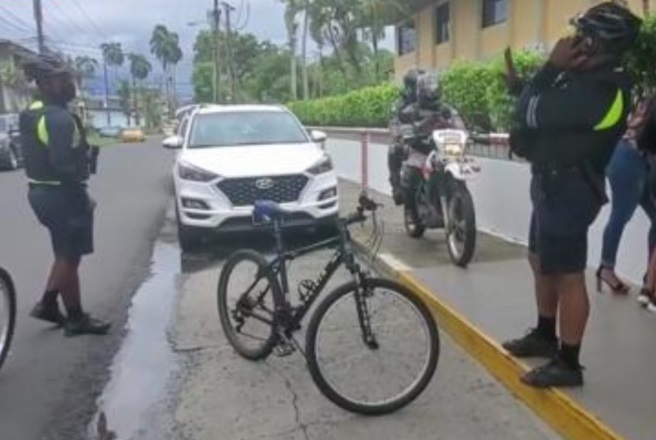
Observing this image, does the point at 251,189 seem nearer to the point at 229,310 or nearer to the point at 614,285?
the point at 229,310

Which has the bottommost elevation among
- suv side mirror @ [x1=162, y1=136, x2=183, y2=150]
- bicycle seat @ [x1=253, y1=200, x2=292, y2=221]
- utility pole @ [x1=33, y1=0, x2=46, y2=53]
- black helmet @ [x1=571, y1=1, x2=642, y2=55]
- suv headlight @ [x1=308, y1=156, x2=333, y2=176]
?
suv headlight @ [x1=308, y1=156, x2=333, y2=176]

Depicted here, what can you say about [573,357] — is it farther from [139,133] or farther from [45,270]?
[139,133]

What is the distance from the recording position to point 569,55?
4289 mm

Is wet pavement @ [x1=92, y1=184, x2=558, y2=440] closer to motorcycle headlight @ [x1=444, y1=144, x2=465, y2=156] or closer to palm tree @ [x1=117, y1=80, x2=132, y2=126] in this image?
motorcycle headlight @ [x1=444, y1=144, x2=465, y2=156]

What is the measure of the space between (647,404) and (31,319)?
473 centimetres

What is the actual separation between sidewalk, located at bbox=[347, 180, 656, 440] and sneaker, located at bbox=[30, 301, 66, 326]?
2.81 metres

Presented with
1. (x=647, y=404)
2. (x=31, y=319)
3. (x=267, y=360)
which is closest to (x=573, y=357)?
(x=647, y=404)

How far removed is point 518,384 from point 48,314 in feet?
11.8

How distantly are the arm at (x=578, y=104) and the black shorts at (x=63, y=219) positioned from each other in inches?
138

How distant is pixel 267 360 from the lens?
5.77m

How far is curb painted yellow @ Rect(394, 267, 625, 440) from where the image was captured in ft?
13.8

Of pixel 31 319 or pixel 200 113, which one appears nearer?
pixel 31 319

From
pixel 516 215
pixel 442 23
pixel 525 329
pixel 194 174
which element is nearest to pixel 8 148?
pixel 442 23

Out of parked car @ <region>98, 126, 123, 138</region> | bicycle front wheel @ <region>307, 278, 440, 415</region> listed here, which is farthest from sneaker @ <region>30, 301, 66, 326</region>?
parked car @ <region>98, 126, 123, 138</region>
